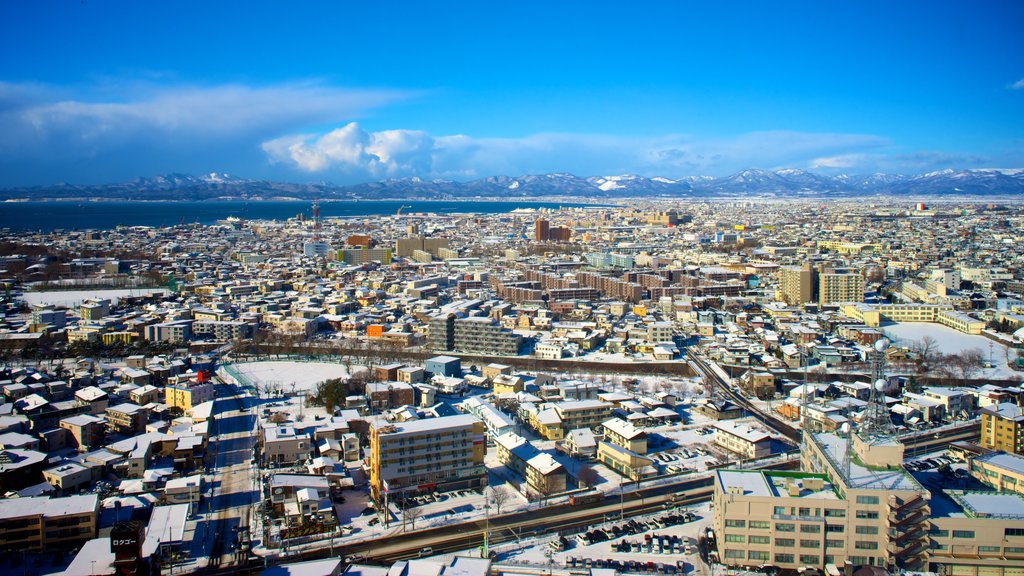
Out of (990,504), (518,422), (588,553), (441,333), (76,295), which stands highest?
(76,295)

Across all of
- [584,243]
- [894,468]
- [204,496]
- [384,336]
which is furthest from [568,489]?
[584,243]

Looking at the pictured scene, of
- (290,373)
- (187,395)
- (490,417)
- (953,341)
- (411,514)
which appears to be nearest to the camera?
(411,514)

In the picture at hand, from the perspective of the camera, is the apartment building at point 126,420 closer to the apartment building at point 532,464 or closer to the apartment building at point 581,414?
the apartment building at point 532,464

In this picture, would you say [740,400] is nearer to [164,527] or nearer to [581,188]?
[164,527]

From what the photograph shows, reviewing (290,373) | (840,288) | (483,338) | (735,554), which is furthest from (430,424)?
(840,288)

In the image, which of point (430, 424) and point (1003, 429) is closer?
point (430, 424)

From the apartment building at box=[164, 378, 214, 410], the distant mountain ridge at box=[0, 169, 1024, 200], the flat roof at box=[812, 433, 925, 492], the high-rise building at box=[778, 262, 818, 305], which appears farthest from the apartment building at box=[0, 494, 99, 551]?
the distant mountain ridge at box=[0, 169, 1024, 200]
